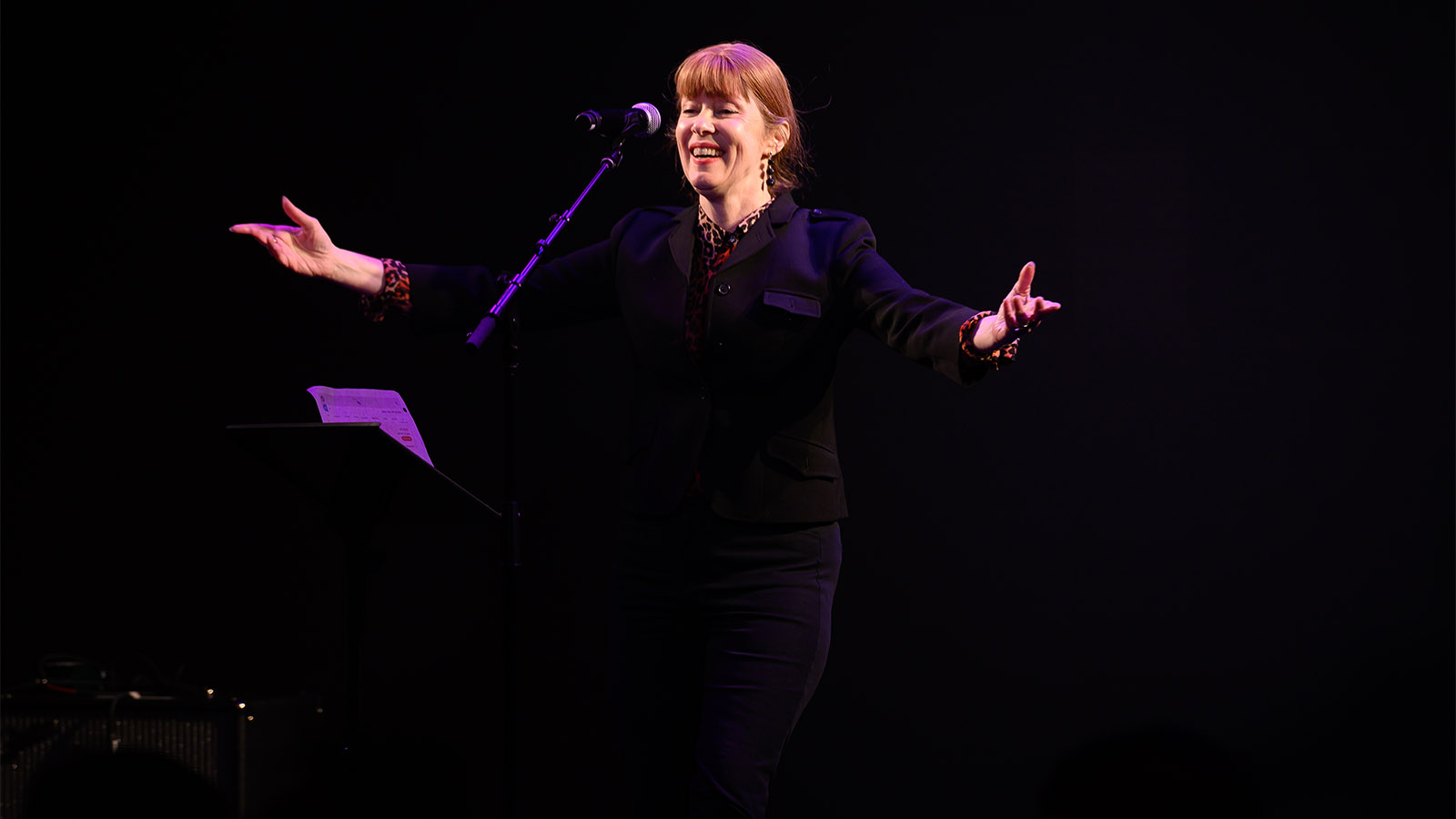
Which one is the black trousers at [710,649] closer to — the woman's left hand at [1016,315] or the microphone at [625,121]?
the woman's left hand at [1016,315]

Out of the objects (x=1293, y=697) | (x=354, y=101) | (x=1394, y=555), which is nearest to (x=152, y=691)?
(x=354, y=101)

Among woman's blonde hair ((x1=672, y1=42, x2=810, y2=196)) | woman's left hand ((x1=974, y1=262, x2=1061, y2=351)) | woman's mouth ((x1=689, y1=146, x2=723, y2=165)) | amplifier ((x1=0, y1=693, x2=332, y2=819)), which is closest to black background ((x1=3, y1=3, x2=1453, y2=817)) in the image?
amplifier ((x1=0, y1=693, x2=332, y2=819))

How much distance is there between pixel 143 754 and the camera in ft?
8.96

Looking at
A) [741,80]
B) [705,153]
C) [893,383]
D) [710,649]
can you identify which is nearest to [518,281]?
[705,153]

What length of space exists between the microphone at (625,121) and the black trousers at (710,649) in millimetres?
753

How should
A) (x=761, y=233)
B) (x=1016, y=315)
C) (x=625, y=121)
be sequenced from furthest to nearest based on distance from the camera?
(x=625, y=121) < (x=761, y=233) < (x=1016, y=315)

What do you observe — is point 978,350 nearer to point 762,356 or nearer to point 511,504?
point 762,356

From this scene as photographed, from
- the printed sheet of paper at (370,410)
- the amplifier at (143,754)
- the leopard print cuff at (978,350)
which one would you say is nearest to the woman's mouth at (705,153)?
the leopard print cuff at (978,350)

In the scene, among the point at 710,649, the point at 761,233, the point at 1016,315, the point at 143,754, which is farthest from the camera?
the point at 143,754

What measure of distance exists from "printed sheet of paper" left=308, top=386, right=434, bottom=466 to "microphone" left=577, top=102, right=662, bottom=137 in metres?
0.65

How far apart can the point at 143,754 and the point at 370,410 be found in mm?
1333

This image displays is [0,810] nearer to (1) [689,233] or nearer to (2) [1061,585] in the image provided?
(1) [689,233]

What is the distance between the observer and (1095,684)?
2867 mm

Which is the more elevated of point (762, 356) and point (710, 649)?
point (762, 356)
